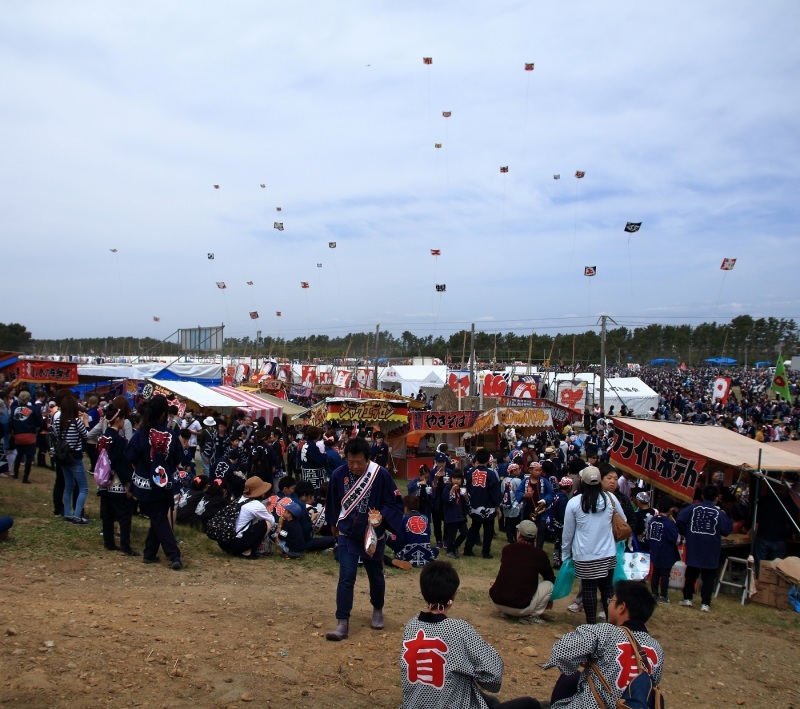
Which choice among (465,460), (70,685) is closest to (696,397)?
(465,460)

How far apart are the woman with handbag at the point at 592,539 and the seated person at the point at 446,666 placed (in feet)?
10.6

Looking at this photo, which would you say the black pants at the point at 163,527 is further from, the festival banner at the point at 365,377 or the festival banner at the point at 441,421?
the festival banner at the point at 365,377

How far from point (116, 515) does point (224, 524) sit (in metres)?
1.37

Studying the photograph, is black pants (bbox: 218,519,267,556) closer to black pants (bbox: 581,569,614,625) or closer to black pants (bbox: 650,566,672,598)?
black pants (bbox: 581,569,614,625)

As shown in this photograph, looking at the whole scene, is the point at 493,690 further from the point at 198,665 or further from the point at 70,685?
the point at 70,685

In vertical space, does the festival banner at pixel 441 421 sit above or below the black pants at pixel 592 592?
above

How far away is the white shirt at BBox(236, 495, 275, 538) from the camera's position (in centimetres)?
824

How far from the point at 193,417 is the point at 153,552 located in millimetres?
9847

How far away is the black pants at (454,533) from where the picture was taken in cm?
996

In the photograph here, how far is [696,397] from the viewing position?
3966 centimetres

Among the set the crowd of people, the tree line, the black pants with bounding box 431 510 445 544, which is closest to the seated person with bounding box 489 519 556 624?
the crowd of people

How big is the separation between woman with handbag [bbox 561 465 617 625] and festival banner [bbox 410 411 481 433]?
1136 cm

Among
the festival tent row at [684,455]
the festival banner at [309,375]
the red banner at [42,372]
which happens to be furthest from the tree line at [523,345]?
the festival tent row at [684,455]

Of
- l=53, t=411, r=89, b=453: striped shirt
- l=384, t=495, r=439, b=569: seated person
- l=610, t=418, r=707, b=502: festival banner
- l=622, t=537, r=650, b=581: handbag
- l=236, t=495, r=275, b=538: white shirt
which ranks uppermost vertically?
l=53, t=411, r=89, b=453: striped shirt
